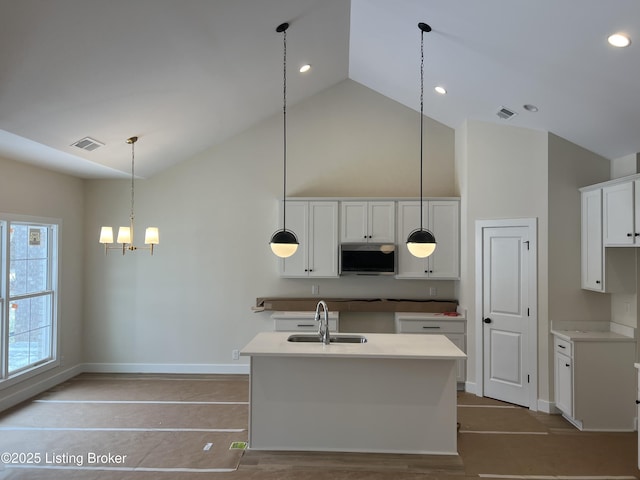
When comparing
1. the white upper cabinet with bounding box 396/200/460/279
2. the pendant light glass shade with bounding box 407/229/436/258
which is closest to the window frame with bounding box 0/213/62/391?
the pendant light glass shade with bounding box 407/229/436/258

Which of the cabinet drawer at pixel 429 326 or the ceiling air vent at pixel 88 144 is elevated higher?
the ceiling air vent at pixel 88 144

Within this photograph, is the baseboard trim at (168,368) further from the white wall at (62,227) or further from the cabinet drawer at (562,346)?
the cabinet drawer at (562,346)

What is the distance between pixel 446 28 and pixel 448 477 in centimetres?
353

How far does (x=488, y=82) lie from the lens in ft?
13.6

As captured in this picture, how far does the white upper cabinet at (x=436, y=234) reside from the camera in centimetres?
550

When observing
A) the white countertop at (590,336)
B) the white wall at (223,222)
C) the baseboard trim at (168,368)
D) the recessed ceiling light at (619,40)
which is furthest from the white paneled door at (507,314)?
the baseboard trim at (168,368)

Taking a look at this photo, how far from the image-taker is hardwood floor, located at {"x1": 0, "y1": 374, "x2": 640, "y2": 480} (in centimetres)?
341

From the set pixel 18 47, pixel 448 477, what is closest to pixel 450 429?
pixel 448 477

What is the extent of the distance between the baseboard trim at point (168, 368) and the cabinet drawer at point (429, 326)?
2169mm

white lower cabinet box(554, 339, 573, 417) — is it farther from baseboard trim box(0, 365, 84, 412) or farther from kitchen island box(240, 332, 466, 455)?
baseboard trim box(0, 365, 84, 412)

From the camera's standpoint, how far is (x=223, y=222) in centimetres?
600

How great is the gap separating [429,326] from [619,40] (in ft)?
11.4

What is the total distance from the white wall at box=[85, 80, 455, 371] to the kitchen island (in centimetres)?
229

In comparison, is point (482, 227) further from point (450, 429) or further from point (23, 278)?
point (23, 278)
